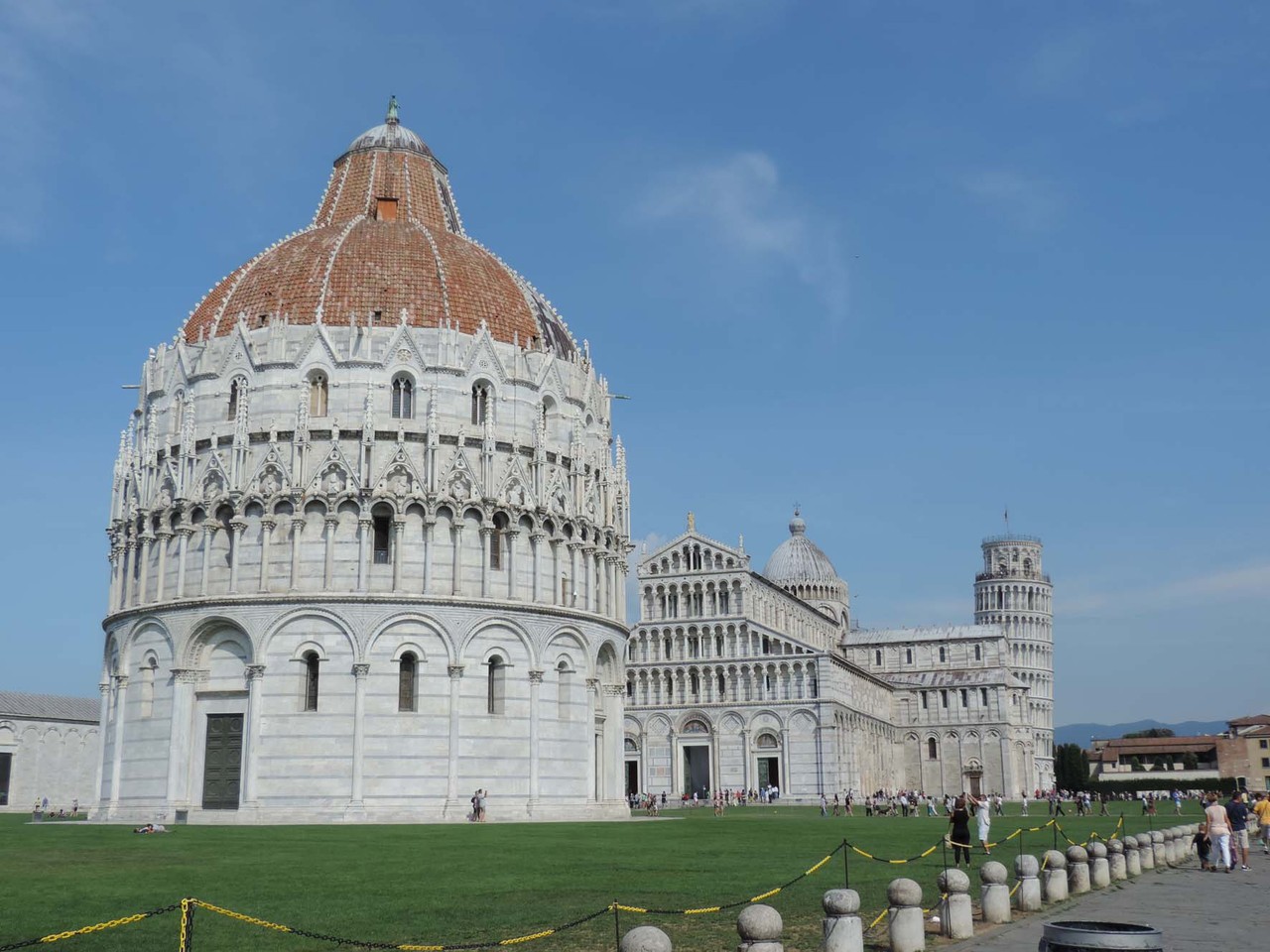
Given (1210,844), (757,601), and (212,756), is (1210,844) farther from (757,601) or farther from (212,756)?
(757,601)

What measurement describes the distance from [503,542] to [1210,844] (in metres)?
28.8

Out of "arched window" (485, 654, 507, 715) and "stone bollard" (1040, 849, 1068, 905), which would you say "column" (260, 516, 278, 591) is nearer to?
"arched window" (485, 654, 507, 715)

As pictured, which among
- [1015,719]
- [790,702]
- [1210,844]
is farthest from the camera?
[1015,719]

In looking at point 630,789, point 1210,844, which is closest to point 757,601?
point 630,789

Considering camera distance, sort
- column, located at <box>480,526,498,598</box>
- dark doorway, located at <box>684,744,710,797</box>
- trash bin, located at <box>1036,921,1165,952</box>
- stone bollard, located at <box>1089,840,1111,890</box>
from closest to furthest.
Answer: trash bin, located at <box>1036,921,1165,952</box>
stone bollard, located at <box>1089,840,1111,890</box>
column, located at <box>480,526,498,598</box>
dark doorway, located at <box>684,744,710,797</box>

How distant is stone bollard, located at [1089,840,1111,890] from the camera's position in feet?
76.7

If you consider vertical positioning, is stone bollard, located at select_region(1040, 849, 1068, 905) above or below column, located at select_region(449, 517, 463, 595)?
below

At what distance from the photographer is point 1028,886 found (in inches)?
763

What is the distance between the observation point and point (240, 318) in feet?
170

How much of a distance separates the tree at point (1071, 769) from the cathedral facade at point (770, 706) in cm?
1224

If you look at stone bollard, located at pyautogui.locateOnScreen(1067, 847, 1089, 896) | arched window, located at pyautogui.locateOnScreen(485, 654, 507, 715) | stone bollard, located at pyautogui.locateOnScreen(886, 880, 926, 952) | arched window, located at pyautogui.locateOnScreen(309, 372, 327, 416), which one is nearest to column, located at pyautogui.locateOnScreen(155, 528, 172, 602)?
arched window, located at pyautogui.locateOnScreen(309, 372, 327, 416)

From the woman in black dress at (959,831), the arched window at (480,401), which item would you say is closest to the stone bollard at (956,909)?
the woman in black dress at (959,831)

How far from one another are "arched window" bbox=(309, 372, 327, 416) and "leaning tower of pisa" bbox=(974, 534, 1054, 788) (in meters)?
118

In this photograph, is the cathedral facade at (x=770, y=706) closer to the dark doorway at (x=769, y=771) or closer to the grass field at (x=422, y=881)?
the dark doorway at (x=769, y=771)
